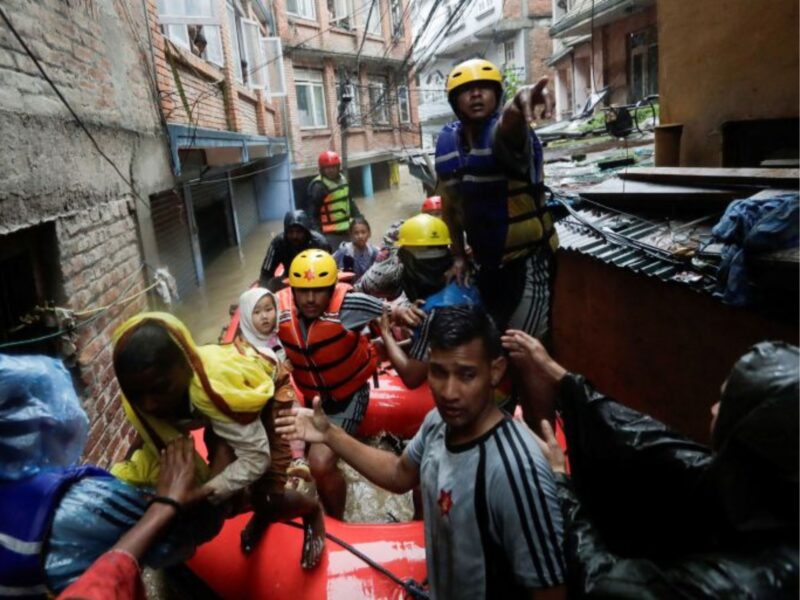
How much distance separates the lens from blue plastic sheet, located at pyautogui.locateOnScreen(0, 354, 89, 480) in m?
1.40

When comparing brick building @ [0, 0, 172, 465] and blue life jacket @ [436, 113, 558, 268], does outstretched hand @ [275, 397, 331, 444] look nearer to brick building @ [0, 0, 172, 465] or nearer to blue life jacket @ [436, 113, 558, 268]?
blue life jacket @ [436, 113, 558, 268]

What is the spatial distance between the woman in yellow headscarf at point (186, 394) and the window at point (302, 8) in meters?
20.0

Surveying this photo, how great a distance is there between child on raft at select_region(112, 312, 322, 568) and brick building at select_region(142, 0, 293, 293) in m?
3.81

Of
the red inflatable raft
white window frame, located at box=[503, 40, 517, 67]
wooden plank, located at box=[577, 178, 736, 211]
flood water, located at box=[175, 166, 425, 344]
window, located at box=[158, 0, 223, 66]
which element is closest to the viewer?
the red inflatable raft

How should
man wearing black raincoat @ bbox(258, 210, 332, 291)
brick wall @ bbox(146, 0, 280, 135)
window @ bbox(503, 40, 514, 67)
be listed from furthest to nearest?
1. window @ bbox(503, 40, 514, 67)
2. brick wall @ bbox(146, 0, 280, 135)
3. man wearing black raincoat @ bbox(258, 210, 332, 291)

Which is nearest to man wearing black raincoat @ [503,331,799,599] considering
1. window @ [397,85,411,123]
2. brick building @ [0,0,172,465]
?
brick building @ [0,0,172,465]

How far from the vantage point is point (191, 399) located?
6.18 feet

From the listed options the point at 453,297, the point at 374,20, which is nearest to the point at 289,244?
the point at 453,297

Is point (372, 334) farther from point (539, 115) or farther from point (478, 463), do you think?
point (478, 463)

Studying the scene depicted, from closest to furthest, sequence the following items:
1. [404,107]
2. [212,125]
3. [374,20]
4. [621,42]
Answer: [212,125], [621,42], [374,20], [404,107]

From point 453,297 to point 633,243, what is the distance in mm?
2096

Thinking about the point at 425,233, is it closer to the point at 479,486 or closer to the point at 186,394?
the point at 186,394

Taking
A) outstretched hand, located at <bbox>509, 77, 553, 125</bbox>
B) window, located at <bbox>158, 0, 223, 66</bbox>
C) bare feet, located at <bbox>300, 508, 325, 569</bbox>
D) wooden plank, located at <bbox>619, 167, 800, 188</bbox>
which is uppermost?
window, located at <bbox>158, 0, 223, 66</bbox>

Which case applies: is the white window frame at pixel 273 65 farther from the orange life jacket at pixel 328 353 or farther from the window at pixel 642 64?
the orange life jacket at pixel 328 353
